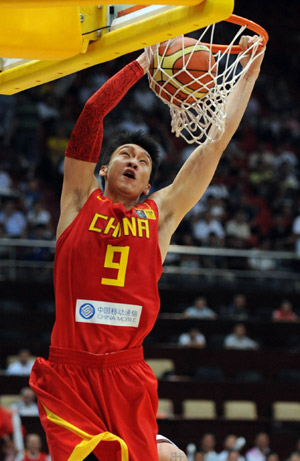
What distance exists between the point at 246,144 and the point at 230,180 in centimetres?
183

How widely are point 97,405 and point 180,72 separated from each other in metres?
1.73

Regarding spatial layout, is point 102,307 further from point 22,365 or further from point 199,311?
point 199,311

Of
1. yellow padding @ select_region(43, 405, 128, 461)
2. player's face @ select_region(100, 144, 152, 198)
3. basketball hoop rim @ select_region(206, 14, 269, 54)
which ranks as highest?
basketball hoop rim @ select_region(206, 14, 269, 54)

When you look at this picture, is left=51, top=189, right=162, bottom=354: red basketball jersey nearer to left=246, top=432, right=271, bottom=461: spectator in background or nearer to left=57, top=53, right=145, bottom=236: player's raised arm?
left=57, top=53, right=145, bottom=236: player's raised arm

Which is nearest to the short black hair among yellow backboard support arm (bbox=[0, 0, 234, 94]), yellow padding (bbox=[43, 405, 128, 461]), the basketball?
the basketball

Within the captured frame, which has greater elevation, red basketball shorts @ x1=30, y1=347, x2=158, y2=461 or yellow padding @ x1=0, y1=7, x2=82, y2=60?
yellow padding @ x1=0, y1=7, x2=82, y2=60

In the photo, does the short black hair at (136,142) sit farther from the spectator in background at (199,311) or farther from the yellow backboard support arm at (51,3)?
the spectator in background at (199,311)

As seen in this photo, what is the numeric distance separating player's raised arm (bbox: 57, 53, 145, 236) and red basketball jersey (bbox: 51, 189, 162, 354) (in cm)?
7

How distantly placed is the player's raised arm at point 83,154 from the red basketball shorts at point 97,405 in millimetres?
649

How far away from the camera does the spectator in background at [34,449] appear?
29.5 ft

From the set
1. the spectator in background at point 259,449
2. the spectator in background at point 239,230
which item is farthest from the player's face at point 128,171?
the spectator in background at point 239,230

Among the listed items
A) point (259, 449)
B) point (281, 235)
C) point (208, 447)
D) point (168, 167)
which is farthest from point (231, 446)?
point (168, 167)

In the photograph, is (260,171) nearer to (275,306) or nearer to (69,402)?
(275,306)

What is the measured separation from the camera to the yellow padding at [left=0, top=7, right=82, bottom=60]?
340 centimetres
